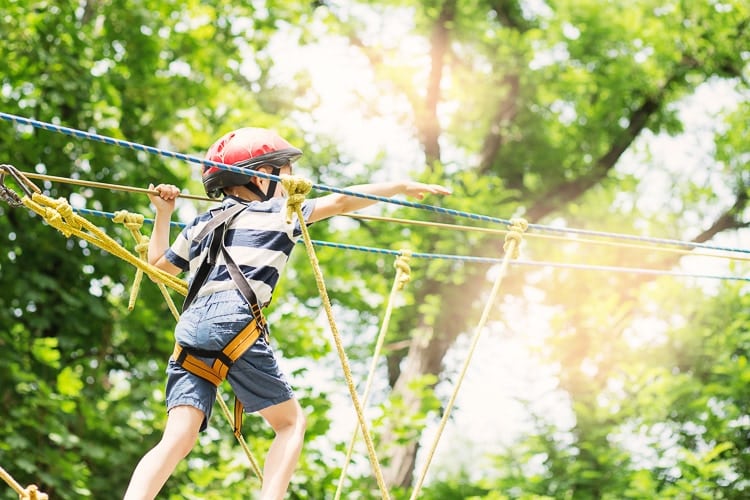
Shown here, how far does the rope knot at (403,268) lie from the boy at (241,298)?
95cm

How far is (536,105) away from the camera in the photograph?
1330 centimetres

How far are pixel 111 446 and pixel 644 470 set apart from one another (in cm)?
439

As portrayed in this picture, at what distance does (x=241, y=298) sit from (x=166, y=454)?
17.4 inches

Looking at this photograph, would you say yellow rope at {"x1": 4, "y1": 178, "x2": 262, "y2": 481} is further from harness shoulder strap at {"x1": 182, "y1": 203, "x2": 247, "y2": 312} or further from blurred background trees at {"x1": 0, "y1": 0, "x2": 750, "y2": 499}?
blurred background trees at {"x1": 0, "y1": 0, "x2": 750, "y2": 499}

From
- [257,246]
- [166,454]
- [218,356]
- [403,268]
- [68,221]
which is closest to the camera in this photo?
[166,454]

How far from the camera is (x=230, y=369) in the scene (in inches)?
99.8

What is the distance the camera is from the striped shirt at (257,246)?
2.58 m

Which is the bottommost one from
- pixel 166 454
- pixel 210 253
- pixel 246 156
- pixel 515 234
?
pixel 166 454

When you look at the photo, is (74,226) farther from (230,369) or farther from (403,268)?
(403,268)

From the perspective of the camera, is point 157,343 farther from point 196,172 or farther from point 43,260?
point 196,172

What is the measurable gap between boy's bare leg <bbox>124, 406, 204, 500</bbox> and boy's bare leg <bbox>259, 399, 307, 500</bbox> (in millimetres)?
192

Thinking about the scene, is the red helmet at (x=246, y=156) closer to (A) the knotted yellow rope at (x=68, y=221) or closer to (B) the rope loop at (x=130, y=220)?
(A) the knotted yellow rope at (x=68, y=221)

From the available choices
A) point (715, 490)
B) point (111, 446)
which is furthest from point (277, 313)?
point (715, 490)

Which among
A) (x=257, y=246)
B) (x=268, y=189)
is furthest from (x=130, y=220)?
(x=257, y=246)
